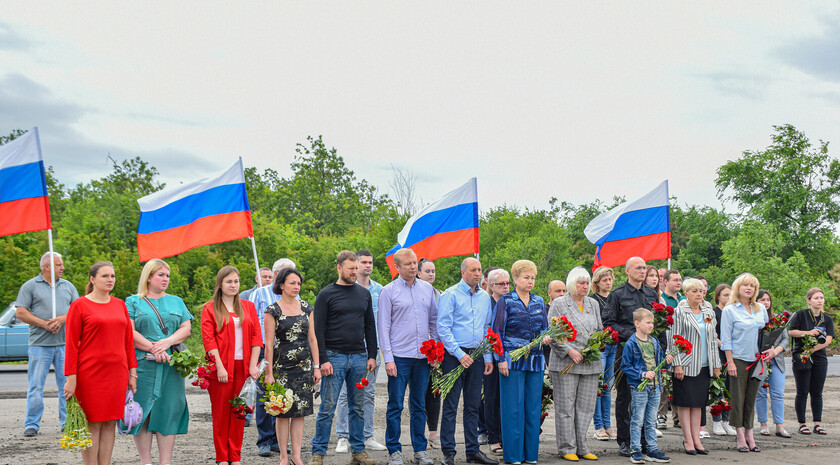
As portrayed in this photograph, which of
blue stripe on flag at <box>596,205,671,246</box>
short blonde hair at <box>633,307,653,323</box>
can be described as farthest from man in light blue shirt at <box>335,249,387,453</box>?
blue stripe on flag at <box>596,205,671,246</box>

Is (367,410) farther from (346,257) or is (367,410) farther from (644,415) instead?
(644,415)

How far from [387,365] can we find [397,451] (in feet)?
2.78

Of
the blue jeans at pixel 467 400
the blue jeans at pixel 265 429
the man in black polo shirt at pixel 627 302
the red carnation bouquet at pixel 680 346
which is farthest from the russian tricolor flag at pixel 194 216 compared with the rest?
the red carnation bouquet at pixel 680 346

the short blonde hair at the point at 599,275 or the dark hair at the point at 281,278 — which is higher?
the short blonde hair at the point at 599,275

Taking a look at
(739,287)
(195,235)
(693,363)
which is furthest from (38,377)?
(739,287)

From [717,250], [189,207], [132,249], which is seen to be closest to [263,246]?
[132,249]

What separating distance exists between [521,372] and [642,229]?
19.2ft

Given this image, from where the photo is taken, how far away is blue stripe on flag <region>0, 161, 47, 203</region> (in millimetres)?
8867

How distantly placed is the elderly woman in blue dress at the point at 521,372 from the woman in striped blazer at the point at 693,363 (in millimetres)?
1717

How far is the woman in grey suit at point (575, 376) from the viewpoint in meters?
7.45

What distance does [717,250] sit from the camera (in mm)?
42000

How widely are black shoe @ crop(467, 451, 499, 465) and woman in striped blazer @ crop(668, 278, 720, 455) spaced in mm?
2311

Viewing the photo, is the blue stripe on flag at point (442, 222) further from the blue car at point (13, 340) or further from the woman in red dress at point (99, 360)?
the blue car at point (13, 340)

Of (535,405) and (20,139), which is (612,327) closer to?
(535,405)
